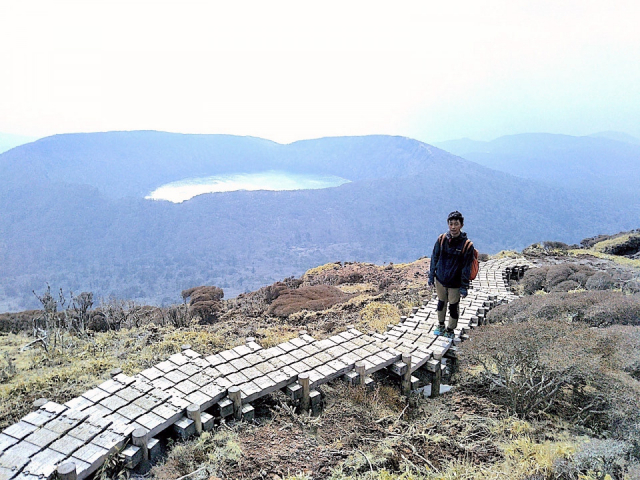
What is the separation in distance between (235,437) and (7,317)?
11.0 meters

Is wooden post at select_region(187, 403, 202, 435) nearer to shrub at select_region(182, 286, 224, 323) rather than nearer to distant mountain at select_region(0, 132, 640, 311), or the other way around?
shrub at select_region(182, 286, 224, 323)

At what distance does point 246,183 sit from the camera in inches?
5217

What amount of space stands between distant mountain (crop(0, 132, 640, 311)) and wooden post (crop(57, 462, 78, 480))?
6186 cm

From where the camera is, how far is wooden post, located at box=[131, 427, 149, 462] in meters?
3.62

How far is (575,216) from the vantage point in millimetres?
119625

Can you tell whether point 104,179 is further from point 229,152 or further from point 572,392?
point 572,392

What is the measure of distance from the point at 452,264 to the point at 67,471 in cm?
508

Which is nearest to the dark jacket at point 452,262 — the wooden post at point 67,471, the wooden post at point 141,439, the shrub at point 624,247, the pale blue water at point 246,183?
the wooden post at point 141,439

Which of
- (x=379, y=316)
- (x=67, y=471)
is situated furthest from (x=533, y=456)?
(x=379, y=316)

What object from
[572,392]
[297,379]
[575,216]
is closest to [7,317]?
[297,379]

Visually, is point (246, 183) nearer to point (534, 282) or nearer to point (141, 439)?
point (534, 282)

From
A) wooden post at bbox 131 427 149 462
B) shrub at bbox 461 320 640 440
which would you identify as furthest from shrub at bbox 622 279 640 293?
wooden post at bbox 131 427 149 462

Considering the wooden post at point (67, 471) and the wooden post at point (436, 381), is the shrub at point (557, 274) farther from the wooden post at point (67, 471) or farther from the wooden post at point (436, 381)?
the wooden post at point (67, 471)

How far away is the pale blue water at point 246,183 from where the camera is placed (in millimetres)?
124062
